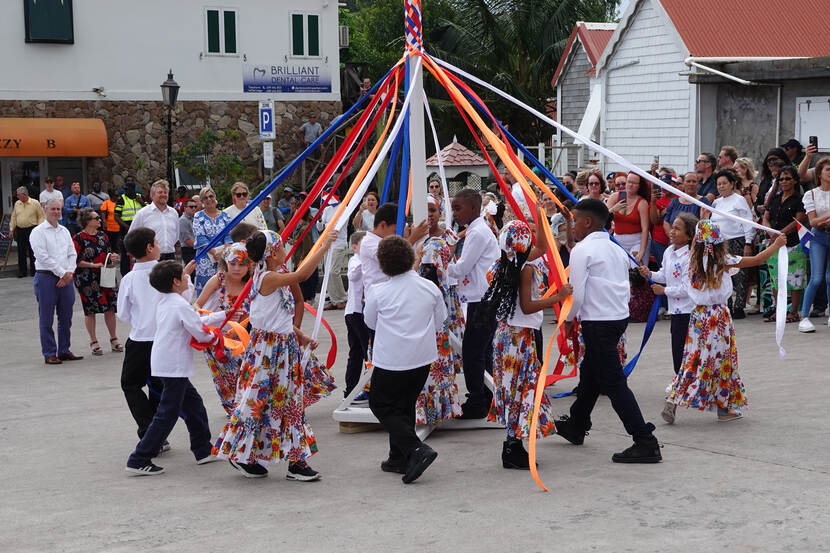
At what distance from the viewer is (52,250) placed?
10.5 metres

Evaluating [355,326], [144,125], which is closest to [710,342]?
[355,326]

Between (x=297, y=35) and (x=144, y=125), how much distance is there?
5043 millimetres

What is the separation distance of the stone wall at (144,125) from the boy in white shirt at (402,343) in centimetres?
2017

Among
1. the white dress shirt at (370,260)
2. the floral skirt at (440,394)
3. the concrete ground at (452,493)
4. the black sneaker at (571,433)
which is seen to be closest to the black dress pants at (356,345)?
the concrete ground at (452,493)

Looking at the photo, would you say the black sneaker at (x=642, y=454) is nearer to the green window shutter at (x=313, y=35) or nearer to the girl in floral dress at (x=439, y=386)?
the girl in floral dress at (x=439, y=386)

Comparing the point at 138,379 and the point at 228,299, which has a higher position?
the point at 228,299

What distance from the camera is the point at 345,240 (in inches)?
579

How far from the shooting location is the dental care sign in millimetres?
27062

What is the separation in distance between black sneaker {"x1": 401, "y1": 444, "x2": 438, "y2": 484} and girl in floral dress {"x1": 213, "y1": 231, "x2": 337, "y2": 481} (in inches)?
22.9

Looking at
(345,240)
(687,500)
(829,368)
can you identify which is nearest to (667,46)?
(345,240)

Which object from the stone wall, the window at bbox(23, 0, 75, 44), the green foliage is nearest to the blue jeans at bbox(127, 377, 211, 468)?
the green foliage

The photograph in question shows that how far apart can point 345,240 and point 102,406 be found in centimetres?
663

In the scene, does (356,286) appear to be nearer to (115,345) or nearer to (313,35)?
(115,345)

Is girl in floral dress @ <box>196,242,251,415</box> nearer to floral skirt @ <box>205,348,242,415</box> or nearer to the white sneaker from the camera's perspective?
floral skirt @ <box>205,348,242,415</box>
